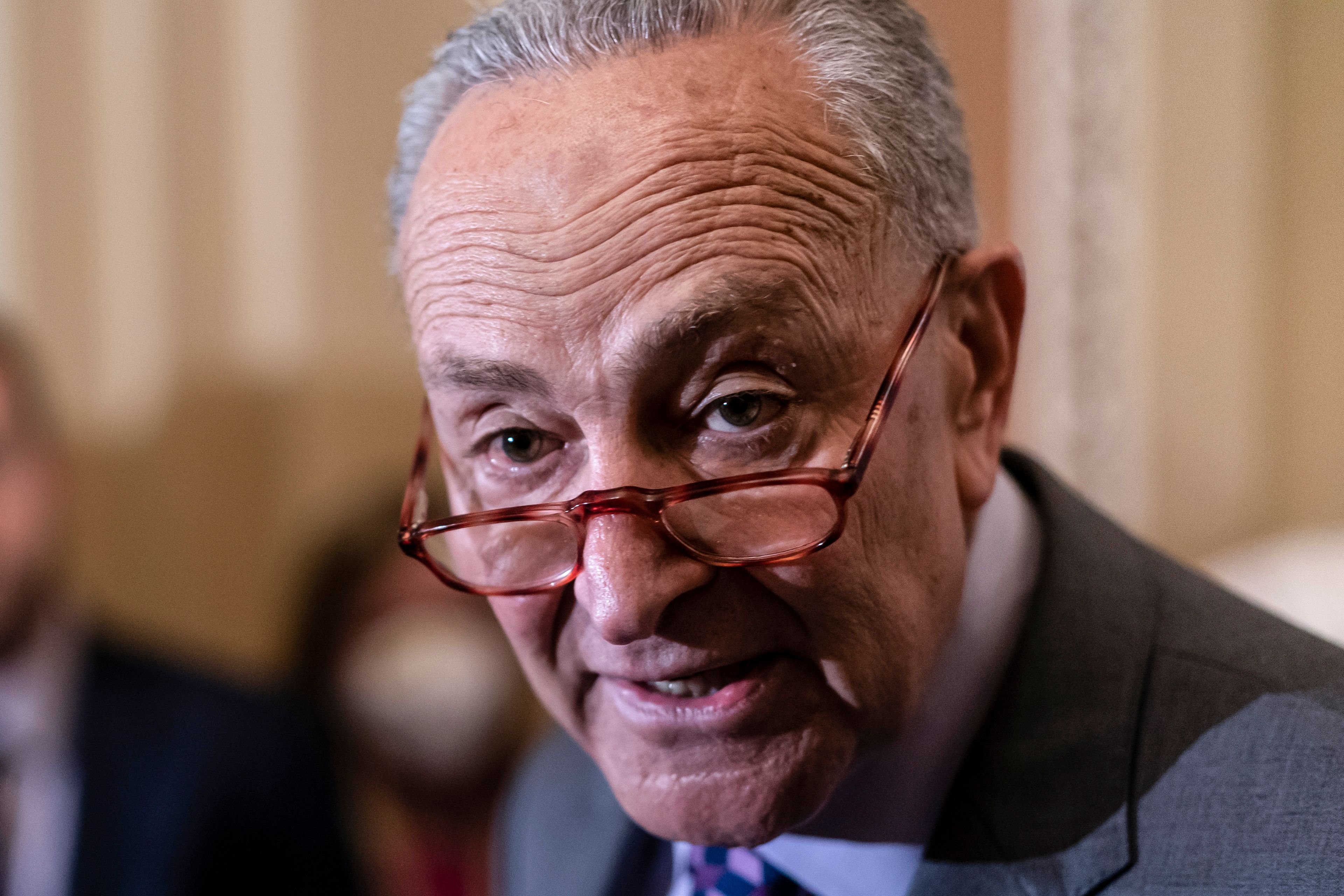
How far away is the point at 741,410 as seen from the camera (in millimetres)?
926

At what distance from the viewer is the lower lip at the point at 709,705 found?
37.7 inches

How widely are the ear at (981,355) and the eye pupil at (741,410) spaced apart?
20 centimetres

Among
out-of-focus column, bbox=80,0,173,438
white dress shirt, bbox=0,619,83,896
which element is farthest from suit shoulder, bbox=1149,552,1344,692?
out-of-focus column, bbox=80,0,173,438

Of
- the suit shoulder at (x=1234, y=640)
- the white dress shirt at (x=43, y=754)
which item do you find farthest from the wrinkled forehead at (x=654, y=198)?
the white dress shirt at (x=43, y=754)

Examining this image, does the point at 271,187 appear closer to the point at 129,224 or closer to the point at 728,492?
the point at 129,224

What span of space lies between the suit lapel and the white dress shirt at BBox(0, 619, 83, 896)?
1.98 meters

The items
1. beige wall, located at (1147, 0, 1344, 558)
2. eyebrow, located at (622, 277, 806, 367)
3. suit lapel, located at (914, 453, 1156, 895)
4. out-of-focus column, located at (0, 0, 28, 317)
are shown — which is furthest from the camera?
out-of-focus column, located at (0, 0, 28, 317)

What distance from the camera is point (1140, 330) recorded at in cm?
206

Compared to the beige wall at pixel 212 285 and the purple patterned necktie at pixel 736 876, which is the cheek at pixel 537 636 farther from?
the beige wall at pixel 212 285

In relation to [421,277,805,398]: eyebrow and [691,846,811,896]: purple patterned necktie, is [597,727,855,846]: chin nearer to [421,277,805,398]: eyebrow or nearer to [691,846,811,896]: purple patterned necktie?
[691,846,811,896]: purple patterned necktie

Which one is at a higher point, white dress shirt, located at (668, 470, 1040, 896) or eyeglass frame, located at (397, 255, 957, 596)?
eyeglass frame, located at (397, 255, 957, 596)

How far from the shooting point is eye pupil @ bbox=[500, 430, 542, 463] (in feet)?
3.32

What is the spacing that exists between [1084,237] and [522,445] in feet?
4.61

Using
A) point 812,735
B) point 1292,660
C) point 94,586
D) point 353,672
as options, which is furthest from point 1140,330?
point 94,586
